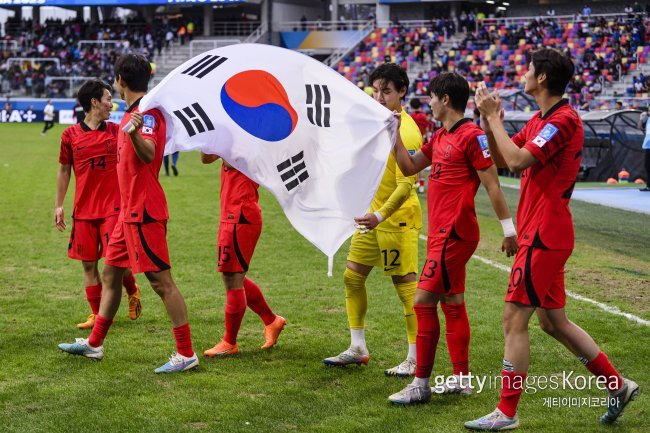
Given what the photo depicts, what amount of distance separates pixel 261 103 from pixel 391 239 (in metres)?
1.29

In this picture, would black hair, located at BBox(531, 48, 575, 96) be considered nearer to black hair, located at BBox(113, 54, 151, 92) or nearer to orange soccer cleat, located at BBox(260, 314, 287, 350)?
black hair, located at BBox(113, 54, 151, 92)

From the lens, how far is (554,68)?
4.89 m

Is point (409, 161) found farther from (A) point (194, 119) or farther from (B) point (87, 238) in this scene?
(B) point (87, 238)

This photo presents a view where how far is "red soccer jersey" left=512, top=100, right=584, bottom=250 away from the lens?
Answer: 4.84 meters

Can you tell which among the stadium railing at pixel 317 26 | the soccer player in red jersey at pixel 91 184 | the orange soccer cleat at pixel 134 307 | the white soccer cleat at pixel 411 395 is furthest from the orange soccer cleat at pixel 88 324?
the stadium railing at pixel 317 26

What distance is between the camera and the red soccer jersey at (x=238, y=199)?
6695 millimetres

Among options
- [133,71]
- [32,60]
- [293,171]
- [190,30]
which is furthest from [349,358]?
[190,30]

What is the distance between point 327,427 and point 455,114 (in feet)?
6.55

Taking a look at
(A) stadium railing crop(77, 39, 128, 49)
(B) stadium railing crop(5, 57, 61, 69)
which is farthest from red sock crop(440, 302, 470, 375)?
(A) stadium railing crop(77, 39, 128, 49)

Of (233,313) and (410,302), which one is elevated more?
(410,302)

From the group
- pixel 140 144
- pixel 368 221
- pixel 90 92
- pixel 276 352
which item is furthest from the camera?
pixel 90 92

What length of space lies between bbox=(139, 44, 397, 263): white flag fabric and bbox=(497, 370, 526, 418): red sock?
5.10 ft

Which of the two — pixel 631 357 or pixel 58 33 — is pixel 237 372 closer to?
pixel 631 357

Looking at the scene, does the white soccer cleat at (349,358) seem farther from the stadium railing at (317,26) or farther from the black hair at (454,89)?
the stadium railing at (317,26)
